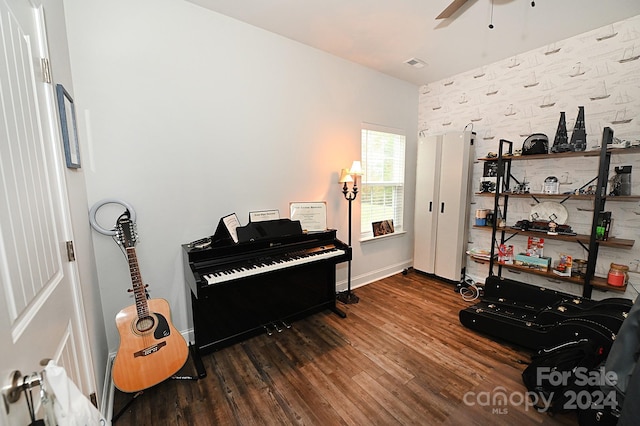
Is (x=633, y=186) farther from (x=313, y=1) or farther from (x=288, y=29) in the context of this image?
(x=288, y=29)

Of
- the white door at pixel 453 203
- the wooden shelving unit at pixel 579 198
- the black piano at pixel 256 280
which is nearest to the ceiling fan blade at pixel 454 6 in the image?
the wooden shelving unit at pixel 579 198

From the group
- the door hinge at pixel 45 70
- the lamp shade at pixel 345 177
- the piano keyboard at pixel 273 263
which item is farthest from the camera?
the lamp shade at pixel 345 177

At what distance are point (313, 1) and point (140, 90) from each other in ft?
5.03

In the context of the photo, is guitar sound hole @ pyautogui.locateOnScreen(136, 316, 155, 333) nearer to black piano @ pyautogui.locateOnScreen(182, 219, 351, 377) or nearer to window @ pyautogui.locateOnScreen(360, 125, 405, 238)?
black piano @ pyautogui.locateOnScreen(182, 219, 351, 377)

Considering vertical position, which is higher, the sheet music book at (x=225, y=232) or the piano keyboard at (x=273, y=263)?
the sheet music book at (x=225, y=232)

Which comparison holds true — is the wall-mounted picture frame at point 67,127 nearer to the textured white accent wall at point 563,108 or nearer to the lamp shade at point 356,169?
the lamp shade at point 356,169

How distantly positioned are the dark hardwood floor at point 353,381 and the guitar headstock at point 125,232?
106 centimetres

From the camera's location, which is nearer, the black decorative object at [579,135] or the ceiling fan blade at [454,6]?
the ceiling fan blade at [454,6]

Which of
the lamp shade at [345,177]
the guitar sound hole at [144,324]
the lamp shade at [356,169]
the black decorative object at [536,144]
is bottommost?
the guitar sound hole at [144,324]

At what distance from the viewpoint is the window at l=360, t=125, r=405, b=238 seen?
3516 millimetres

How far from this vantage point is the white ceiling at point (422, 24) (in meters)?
2.11

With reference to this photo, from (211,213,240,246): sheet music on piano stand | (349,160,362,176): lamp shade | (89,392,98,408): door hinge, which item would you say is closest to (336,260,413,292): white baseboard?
(349,160,362,176): lamp shade

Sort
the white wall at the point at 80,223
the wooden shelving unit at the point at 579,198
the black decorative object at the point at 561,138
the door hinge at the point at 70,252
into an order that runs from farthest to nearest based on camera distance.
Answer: the black decorative object at the point at 561,138
the wooden shelving unit at the point at 579,198
the white wall at the point at 80,223
the door hinge at the point at 70,252

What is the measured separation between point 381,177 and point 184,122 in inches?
101
